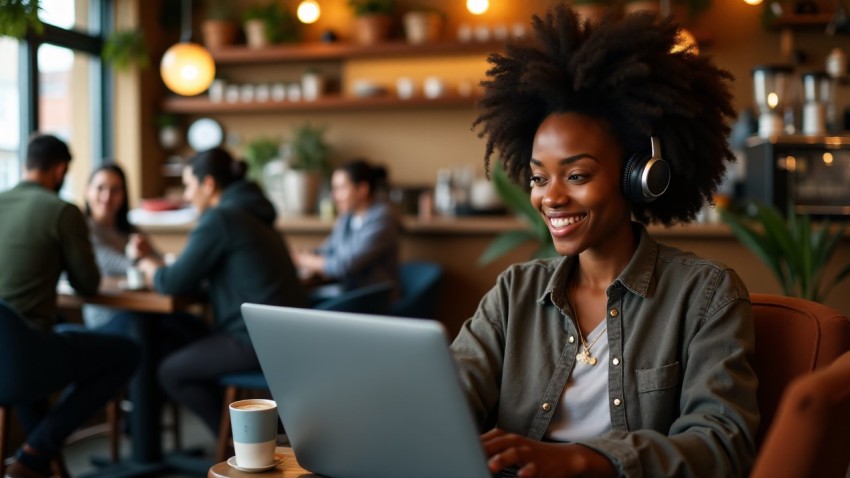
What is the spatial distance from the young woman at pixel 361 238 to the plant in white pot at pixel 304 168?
3.02ft

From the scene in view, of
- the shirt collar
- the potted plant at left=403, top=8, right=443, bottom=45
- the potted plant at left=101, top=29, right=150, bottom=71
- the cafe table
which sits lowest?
the cafe table

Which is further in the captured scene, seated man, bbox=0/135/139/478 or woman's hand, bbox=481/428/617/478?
seated man, bbox=0/135/139/478

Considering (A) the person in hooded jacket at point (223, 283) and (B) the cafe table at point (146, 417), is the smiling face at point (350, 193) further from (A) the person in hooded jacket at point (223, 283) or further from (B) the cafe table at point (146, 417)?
(B) the cafe table at point (146, 417)

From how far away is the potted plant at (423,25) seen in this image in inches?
229

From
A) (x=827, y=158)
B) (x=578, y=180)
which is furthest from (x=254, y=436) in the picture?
(x=827, y=158)

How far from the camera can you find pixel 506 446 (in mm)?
1135

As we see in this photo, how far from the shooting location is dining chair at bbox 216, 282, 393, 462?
318 cm

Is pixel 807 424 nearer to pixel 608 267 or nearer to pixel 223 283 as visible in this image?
pixel 608 267

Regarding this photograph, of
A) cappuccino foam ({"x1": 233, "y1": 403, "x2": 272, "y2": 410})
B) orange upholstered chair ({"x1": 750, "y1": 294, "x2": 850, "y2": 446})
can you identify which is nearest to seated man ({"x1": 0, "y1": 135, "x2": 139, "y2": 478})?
cappuccino foam ({"x1": 233, "y1": 403, "x2": 272, "y2": 410})

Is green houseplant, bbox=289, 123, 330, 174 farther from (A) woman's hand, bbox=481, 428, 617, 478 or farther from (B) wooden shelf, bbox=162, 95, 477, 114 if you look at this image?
(A) woman's hand, bbox=481, 428, 617, 478

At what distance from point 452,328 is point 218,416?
182 cm

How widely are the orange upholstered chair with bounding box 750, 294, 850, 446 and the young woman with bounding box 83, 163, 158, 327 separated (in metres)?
2.97

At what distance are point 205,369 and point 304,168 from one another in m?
2.85

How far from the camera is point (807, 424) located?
37.3 inches
